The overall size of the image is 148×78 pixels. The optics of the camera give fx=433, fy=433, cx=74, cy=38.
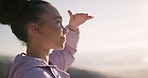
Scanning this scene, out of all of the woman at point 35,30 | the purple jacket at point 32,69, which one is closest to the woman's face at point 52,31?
the woman at point 35,30

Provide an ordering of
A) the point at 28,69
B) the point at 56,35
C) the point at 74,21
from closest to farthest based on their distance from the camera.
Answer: the point at 28,69 → the point at 56,35 → the point at 74,21

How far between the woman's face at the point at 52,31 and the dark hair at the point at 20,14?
47 millimetres

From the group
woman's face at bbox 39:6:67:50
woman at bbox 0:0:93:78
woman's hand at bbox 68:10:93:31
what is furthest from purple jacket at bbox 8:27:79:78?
woman's hand at bbox 68:10:93:31

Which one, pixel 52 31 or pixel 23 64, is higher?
pixel 52 31

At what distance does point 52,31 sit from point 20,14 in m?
0.22

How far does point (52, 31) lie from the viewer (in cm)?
247

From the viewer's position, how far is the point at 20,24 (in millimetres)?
2496

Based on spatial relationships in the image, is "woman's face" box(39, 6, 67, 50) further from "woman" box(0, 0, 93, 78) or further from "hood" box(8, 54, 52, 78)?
"hood" box(8, 54, 52, 78)

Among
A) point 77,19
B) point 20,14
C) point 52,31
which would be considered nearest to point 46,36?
point 52,31

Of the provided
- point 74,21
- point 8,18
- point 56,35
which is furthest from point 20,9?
point 74,21

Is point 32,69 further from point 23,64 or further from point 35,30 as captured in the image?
point 35,30

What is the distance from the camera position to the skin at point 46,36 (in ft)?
8.02

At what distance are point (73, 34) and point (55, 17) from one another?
2.11 ft

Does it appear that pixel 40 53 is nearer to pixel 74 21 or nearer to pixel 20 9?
pixel 20 9
